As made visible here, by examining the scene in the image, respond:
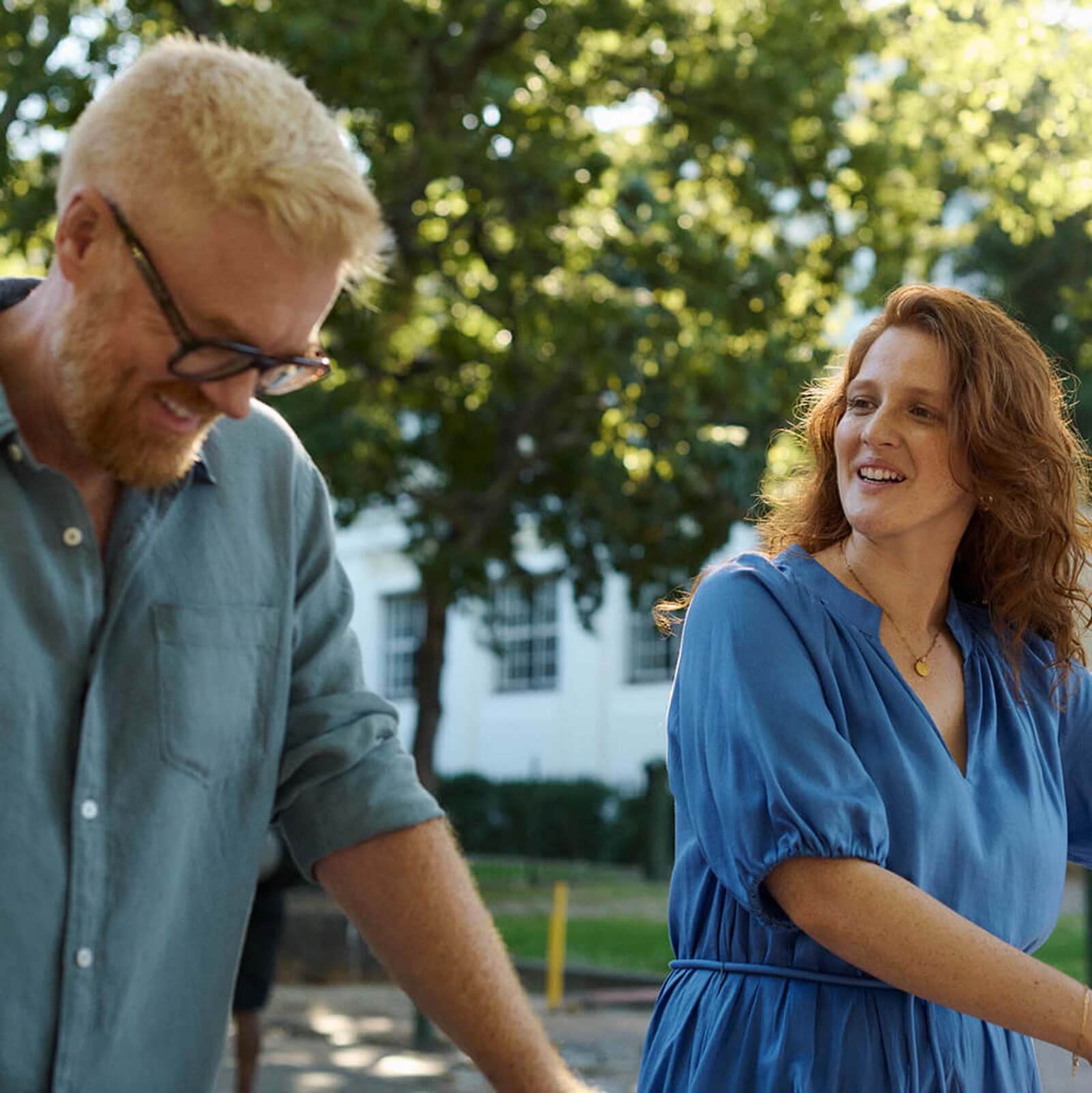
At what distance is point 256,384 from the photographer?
194 centimetres

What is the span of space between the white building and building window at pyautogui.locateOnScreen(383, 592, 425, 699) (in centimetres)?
3

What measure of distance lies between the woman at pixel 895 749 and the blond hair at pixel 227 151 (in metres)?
1.12

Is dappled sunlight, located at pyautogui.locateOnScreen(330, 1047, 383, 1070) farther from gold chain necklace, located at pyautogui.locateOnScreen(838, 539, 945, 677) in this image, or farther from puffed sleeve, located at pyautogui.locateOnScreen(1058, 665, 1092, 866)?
gold chain necklace, located at pyautogui.locateOnScreen(838, 539, 945, 677)

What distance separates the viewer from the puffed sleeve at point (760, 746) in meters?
2.51

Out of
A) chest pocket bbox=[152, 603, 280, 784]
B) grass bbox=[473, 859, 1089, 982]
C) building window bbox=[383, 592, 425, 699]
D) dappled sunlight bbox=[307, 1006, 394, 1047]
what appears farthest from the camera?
building window bbox=[383, 592, 425, 699]

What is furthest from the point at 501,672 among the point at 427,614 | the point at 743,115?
the point at 743,115

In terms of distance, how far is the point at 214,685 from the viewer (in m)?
2.04

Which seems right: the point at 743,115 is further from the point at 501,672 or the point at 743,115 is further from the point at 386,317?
the point at 501,672

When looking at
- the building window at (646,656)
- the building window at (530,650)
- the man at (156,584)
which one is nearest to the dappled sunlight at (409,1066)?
the man at (156,584)

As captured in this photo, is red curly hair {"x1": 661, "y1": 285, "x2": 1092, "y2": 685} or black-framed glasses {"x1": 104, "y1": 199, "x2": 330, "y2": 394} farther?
red curly hair {"x1": 661, "y1": 285, "x2": 1092, "y2": 685}

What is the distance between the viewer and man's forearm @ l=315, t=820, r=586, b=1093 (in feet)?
6.89

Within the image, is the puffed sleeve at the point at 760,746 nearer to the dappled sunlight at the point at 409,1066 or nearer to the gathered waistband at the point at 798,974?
the gathered waistband at the point at 798,974

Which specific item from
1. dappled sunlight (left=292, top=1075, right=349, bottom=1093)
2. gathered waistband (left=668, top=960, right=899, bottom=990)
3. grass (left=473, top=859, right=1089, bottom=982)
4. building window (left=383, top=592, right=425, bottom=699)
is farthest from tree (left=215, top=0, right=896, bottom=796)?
building window (left=383, top=592, right=425, bottom=699)

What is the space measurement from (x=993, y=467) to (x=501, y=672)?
100 feet
